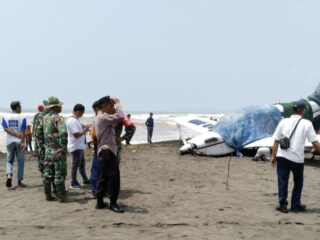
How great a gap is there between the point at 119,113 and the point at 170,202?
5.88 ft

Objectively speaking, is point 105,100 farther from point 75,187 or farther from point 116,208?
point 75,187

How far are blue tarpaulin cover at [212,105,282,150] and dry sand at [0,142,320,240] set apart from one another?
3.74 metres

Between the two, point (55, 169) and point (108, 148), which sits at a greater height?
point (108, 148)

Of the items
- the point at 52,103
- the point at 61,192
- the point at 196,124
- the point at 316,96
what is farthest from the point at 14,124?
the point at 196,124

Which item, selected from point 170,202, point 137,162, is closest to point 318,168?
point 137,162

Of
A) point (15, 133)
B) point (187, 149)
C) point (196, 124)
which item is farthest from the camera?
point (196, 124)

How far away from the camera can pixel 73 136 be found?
7961 millimetres

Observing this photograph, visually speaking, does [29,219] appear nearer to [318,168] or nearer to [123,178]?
[123,178]

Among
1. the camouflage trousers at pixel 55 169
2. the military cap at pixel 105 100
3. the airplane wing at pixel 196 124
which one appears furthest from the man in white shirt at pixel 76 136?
the airplane wing at pixel 196 124

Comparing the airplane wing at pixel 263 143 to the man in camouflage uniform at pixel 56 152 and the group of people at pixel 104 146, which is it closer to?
the group of people at pixel 104 146

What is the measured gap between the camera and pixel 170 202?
7.07m

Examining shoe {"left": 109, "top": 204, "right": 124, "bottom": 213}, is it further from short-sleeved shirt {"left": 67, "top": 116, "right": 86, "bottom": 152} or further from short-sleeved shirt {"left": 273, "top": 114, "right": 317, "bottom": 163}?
short-sleeved shirt {"left": 273, "top": 114, "right": 317, "bottom": 163}

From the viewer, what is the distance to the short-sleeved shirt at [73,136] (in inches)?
308

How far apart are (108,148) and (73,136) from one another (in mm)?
1681
